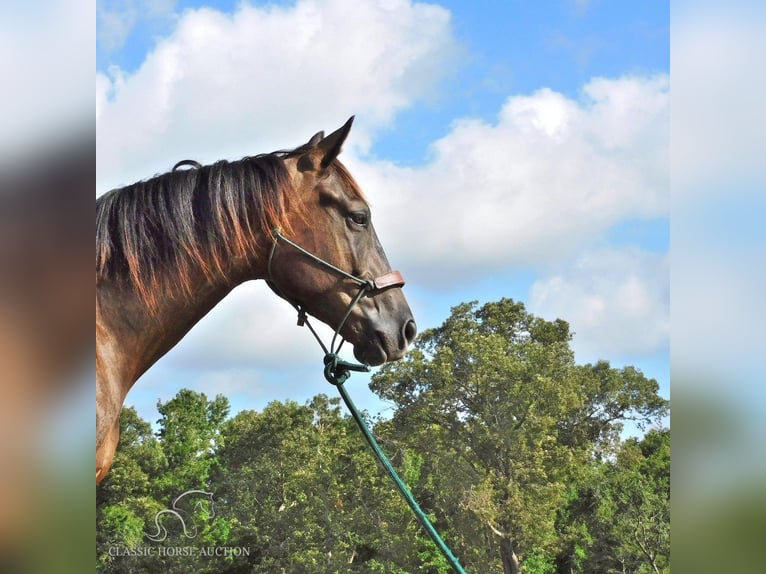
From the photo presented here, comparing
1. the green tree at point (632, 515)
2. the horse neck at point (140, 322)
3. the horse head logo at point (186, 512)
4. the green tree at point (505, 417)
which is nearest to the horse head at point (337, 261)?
the horse neck at point (140, 322)

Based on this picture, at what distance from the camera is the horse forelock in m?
1.90

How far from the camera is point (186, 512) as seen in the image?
23562 mm

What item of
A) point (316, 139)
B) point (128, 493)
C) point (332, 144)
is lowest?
point (332, 144)

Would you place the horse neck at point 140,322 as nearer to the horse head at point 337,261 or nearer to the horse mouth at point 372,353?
the horse head at point 337,261

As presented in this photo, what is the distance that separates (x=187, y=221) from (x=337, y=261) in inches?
17.5

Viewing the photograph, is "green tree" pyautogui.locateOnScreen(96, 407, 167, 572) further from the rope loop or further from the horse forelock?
the horse forelock

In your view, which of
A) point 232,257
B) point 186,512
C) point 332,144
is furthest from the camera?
point 186,512

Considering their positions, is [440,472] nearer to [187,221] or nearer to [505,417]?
[505,417]

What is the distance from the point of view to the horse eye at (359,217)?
225cm

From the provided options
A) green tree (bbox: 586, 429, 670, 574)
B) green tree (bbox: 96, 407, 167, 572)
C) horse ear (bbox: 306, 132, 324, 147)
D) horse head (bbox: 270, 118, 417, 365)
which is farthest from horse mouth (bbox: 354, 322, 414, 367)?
green tree (bbox: 96, 407, 167, 572)

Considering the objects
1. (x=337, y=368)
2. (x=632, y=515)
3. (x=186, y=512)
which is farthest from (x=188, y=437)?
(x=337, y=368)

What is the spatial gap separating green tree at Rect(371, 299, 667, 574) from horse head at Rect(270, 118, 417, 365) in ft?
60.6

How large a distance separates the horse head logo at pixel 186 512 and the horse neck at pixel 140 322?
22268 millimetres
